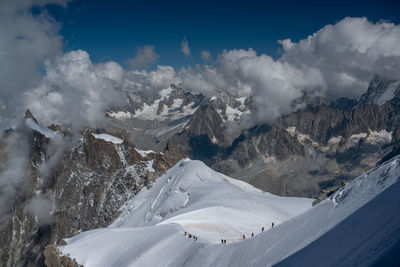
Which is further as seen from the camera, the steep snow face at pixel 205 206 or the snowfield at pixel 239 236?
the steep snow face at pixel 205 206

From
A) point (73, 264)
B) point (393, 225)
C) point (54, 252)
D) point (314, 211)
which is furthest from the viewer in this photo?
point (54, 252)

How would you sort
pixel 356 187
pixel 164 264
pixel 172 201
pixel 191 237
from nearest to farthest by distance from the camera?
1. pixel 356 187
2. pixel 164 264
3. pixel 191 237
4. pixel 172 201

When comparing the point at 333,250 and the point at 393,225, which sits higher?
the point at 393,225

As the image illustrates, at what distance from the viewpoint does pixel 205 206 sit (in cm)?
10306

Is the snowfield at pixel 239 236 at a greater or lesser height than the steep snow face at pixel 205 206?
greater

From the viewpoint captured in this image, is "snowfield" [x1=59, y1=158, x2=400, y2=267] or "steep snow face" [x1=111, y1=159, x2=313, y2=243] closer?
"snowfield" [x1=59, y1=158, x2=400, y2=267]

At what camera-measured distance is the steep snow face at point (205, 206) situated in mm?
76250

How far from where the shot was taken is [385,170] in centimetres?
3772

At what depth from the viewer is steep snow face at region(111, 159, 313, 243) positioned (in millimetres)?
76250

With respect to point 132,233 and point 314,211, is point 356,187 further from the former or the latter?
point 132,233

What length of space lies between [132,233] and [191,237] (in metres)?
19.1

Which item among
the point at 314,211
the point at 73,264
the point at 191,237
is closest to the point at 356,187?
the point at 314,211

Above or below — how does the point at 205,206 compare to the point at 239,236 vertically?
above

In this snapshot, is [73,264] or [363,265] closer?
[363,265]
